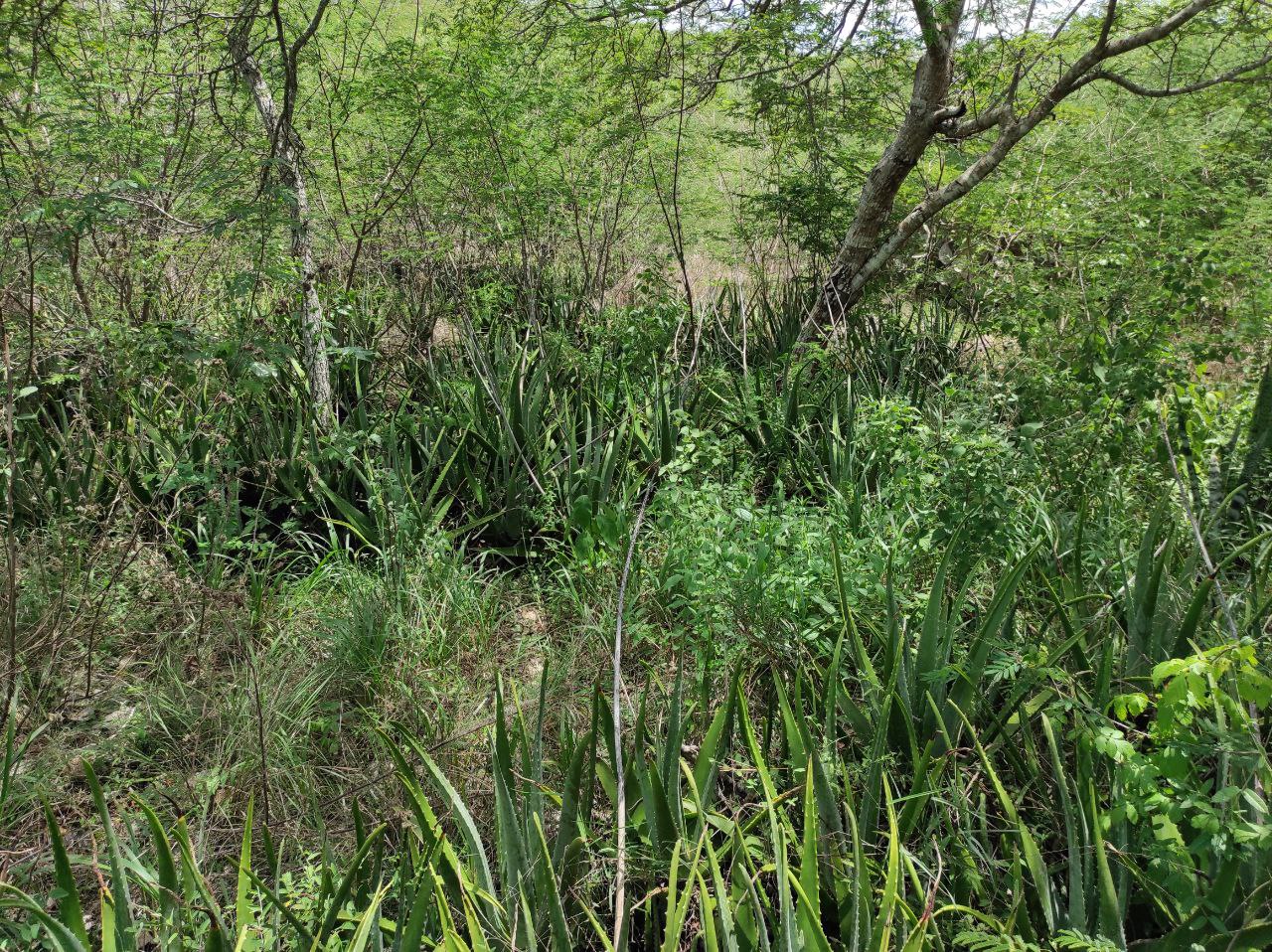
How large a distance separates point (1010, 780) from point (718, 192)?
570cm

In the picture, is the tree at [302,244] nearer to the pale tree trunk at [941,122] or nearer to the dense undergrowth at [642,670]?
the dense undergrowth at [642,670]

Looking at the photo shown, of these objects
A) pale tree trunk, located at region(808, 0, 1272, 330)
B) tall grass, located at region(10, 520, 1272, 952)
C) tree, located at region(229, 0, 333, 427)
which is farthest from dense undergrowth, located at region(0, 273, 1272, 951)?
pale tree trunk, located at region(808, 0, 1272, 330)

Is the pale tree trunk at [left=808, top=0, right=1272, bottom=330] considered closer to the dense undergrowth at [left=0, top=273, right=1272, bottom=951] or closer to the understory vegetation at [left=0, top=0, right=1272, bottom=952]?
the understory vegetation at [left=0, top=0, right=1272, bottom=952]

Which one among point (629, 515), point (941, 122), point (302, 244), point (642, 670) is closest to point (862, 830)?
point (642, 670)

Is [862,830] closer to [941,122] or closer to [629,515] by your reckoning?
[629,515]

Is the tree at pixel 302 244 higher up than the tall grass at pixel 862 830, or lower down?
higher up

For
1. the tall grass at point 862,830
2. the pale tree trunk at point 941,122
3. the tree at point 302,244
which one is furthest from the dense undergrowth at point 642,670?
the pale tree trunk at point 941,122

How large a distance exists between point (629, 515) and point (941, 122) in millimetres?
3358

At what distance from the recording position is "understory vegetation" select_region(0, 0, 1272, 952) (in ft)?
5.55

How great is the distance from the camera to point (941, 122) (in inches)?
197

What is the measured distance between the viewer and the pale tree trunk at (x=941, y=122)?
423 cm

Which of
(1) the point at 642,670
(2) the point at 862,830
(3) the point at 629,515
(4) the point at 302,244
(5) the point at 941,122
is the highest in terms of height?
(5) the point at 941,122

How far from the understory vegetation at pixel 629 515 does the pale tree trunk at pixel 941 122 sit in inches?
1.4

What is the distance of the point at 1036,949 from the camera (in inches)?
53.9
